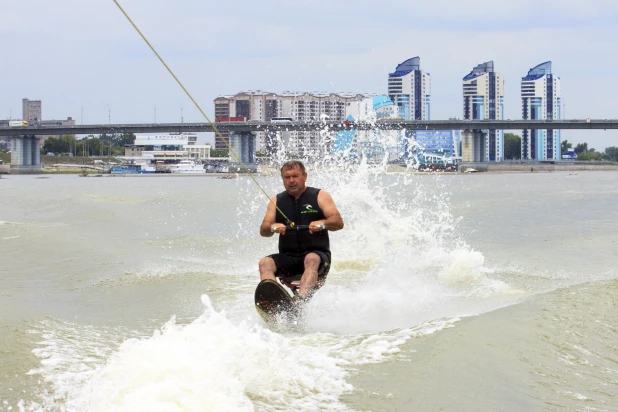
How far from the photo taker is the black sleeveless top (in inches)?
318

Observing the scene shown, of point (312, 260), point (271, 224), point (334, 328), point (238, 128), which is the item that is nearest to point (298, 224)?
point (271, 224)

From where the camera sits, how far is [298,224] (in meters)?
8.17

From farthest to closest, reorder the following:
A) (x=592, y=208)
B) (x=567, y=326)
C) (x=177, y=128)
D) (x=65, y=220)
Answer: (x=177, y=128) < (x=592, y=208) < (x=65, y=220) < (x=567, y=326)

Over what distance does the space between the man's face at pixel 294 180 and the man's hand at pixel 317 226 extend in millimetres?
435

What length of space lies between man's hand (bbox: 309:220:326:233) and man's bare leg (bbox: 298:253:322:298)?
0.26 m

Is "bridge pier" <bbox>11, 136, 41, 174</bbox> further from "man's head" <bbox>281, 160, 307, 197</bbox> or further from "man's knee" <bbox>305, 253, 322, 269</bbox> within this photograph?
"man's knee" <bbox>305, 253, 322, 269</bbox>

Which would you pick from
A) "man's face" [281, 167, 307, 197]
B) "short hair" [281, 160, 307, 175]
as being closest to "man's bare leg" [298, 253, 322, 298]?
"man's face" [281, 167, 307, 197]

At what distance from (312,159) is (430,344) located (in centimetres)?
1219

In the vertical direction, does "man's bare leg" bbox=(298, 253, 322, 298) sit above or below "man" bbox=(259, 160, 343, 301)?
below

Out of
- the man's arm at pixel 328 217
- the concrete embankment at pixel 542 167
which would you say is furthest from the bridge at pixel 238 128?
the man's arm at pixel 328 217

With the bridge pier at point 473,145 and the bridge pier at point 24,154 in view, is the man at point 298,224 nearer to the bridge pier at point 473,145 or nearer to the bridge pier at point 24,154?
the bridge pier at point 473,145

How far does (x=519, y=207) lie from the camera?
32.3m

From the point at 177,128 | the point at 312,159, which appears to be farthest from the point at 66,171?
the point at 312,159

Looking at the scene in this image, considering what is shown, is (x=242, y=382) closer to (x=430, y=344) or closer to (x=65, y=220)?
(x=430, y=344)
